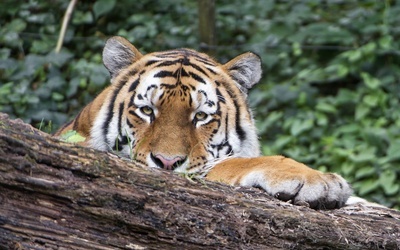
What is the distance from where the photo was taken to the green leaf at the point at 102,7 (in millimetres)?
7234

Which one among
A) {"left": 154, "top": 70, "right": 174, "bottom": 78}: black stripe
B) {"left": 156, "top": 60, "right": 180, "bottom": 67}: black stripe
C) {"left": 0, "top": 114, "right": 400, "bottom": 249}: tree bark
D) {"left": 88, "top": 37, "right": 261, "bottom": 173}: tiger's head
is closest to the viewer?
{"left": 0, "top": 114, "right": 400, "bottom": 249}: tree bark

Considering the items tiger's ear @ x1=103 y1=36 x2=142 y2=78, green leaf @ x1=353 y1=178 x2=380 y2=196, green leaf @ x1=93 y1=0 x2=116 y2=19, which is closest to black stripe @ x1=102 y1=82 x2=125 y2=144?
tiger's ear @ x1=103 y1=36 x2=142 y2=78

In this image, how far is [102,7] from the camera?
7.27 metres

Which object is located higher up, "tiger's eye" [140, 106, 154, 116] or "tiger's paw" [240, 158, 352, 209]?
"tiger's eye" [140, 106, 154, 116]

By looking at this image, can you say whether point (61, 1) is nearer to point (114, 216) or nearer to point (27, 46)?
point (27, 46)

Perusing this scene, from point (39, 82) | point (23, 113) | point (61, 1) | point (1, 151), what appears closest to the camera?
point (1, 151)

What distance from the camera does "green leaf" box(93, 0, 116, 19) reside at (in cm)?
723

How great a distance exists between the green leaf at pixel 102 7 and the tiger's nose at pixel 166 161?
402 cm

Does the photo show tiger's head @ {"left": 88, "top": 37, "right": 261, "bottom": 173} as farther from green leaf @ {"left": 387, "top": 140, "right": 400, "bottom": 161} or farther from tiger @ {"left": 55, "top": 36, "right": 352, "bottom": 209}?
green leaf @ {"left": 387, "top": 140, "right": 400, "bottom": 161}

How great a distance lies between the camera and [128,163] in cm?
268

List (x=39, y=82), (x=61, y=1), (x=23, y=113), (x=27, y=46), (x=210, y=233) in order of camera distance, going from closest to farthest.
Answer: (x=210, y=233), (x=23, y=113), (x=39, y=82), (x=27, y=46), (x=61, y=1)

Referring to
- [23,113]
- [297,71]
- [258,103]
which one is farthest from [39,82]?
[297,71]

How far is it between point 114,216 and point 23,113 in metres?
3.92

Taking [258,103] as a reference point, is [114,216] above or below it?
above
